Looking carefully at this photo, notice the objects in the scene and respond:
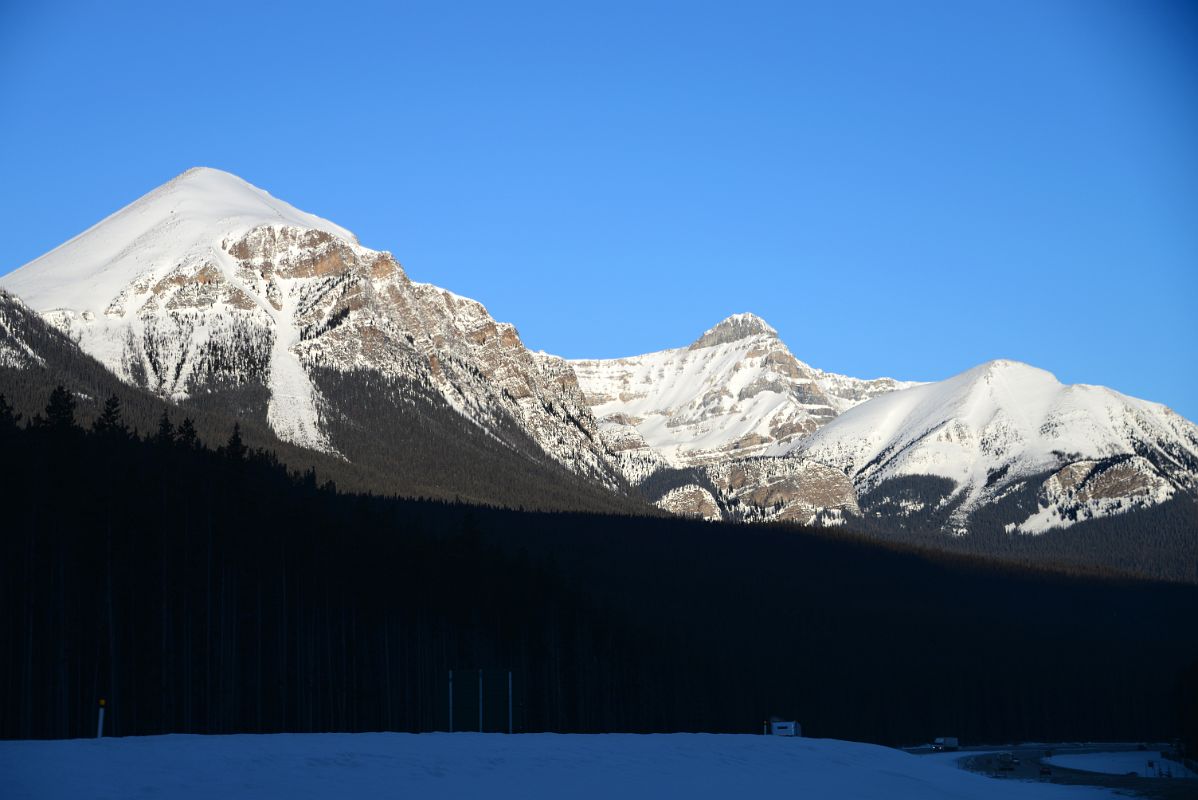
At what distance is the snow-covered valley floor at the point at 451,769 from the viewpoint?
38469 mm

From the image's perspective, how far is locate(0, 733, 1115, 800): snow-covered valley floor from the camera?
38.5 m

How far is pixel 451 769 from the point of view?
46.1 m

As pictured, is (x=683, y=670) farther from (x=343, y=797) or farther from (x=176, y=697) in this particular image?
(x=343, y=797)

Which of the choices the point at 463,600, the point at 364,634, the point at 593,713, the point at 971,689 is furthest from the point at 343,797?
the point at 971,689

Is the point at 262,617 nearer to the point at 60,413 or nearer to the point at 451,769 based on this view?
the point at 60,413

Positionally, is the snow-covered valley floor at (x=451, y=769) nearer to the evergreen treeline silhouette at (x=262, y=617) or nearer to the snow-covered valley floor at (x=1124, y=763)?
the evergreen treeline silhouette at (x=262, y=617)

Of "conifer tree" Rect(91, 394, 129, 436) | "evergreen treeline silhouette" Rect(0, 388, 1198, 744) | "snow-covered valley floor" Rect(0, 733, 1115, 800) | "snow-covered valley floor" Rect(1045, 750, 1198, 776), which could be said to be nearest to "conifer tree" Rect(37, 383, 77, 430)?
"evergreen treeline silhouette" Rect(0, 388, 1198, 744)

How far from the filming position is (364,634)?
98812 millimetres

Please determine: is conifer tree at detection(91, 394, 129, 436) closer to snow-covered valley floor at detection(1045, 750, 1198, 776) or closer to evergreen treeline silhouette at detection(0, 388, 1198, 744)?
evergreen treeline silhouette at detection(0, 388, 1198, 744)

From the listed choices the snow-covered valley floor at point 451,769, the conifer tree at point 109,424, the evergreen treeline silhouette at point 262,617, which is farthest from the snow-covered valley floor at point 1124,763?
the conifer tree at point 109,424

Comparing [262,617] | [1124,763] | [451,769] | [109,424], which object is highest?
[109,424]

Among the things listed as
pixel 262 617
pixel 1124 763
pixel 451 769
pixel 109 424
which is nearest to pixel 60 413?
pixel 262 617

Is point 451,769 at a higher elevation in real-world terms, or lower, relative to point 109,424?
lower

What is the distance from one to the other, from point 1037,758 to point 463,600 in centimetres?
5522
